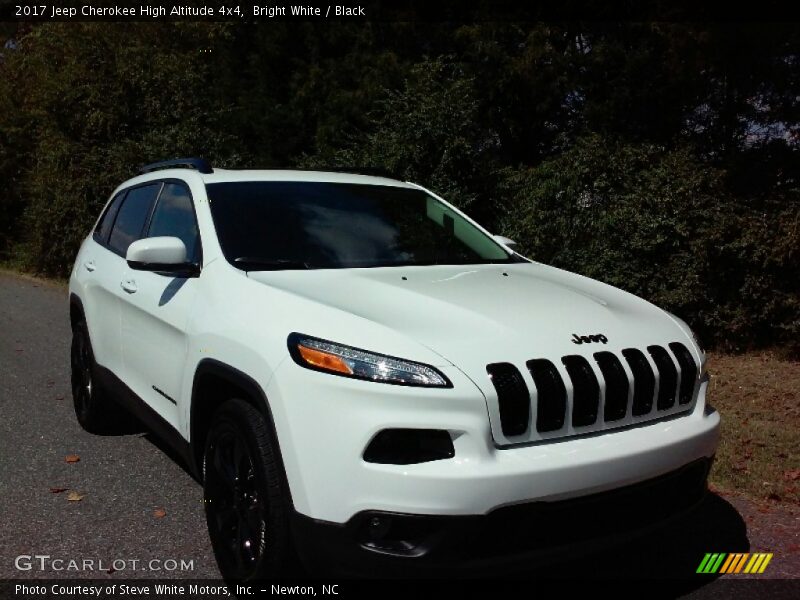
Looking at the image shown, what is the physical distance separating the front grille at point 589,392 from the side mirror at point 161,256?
162cm

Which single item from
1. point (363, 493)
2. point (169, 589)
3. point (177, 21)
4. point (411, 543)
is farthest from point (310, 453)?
point (177, 21)

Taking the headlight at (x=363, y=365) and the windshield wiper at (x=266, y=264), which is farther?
the windshield wiper at (x=266, y=264)

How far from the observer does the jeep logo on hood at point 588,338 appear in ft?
9.37

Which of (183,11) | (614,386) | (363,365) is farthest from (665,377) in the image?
(183,11)

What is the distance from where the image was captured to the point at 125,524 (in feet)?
13.1

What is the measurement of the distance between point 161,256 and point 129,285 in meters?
0.99

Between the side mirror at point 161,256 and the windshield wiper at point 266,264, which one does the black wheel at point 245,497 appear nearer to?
the windshield wiper at point 266,264

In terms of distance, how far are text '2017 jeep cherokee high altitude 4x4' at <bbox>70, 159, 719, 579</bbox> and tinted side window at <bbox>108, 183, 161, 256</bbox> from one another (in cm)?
86

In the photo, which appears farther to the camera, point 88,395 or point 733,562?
point 88,395

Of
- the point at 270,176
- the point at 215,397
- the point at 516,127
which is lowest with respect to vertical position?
the point at 215,397

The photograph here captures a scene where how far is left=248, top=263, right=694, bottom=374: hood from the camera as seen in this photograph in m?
2.74

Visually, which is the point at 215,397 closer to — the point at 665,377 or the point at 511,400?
the point at 511,400
